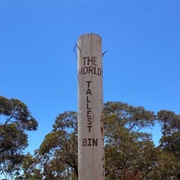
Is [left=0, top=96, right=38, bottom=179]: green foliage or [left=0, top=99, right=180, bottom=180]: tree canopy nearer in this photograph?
[left=0, top=99, right=180, bottom=180]: tree canopy

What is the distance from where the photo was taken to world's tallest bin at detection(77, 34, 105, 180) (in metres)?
4.27

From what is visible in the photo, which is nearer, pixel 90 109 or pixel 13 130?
pixel 90 109

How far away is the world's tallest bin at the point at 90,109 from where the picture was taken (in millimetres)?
4273

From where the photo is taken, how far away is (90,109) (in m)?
4.40

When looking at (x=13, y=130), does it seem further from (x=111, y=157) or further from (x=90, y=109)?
(x=90, y=109)

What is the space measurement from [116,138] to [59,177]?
2.92 m

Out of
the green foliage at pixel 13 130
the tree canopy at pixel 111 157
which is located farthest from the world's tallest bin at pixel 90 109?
the green foliage at pixel 13 130

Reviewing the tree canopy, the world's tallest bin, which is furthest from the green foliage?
the world's tallest bin

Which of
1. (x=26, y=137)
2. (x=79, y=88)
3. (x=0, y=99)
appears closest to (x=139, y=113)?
(x=26, y=137)

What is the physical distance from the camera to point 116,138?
11477 mm

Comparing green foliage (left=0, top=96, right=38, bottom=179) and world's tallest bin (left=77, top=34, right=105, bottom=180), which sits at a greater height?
green foliage (left=0, top=96, right=38, bottom=179)

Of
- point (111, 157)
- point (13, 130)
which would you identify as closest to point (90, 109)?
point (111, 157)

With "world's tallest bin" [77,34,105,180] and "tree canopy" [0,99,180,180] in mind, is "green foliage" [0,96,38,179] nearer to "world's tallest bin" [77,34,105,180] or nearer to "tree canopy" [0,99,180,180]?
"tree canopy" [0,99,180,180]

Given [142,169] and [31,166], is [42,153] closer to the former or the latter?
[31,166]
